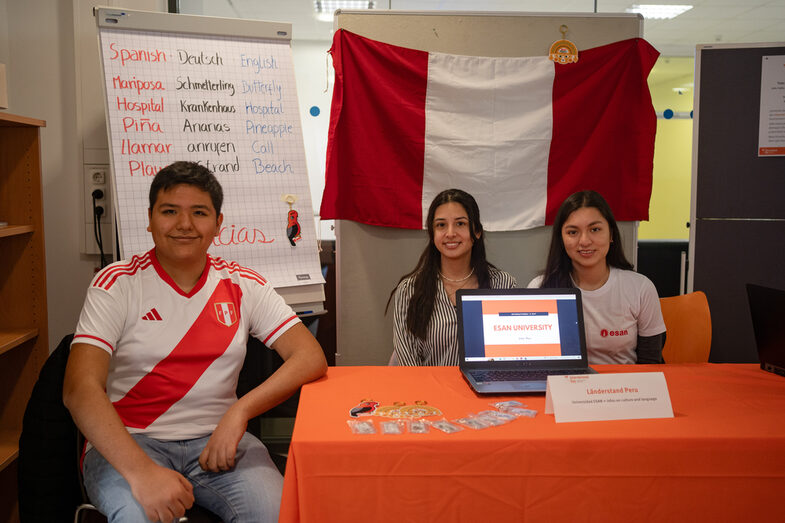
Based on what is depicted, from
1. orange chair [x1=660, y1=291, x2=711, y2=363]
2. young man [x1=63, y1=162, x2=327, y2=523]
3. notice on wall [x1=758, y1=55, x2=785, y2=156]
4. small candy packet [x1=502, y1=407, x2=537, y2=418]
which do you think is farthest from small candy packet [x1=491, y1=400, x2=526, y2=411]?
notice on wall [x1=758, y1=55, x2=785, y2=156]

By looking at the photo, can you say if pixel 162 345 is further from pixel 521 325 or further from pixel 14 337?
pixel 521 325

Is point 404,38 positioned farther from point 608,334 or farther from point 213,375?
point 213,375

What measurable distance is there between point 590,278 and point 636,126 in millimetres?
1236

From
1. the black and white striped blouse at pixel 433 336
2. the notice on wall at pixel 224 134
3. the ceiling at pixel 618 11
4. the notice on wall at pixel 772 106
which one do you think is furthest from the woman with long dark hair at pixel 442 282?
the ceiling at pixel 618 11

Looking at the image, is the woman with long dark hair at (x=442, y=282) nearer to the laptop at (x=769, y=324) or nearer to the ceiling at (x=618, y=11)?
the laptop at (x=769, y=324)

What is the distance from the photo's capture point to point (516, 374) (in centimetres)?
154

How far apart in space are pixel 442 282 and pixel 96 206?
172 cm

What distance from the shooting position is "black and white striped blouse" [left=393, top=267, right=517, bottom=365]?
77.9 inches

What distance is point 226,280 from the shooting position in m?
1.65

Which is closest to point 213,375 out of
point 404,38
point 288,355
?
point 288,355

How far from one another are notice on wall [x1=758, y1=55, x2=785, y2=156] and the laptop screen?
1.91m

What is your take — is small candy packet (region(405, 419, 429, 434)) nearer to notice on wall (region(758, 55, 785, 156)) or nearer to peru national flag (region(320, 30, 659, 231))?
peru national flag (region(320, 30, 659, 231))

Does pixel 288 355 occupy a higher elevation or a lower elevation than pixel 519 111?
lower

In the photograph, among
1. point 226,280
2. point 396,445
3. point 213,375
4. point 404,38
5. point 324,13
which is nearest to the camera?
point 396,445
